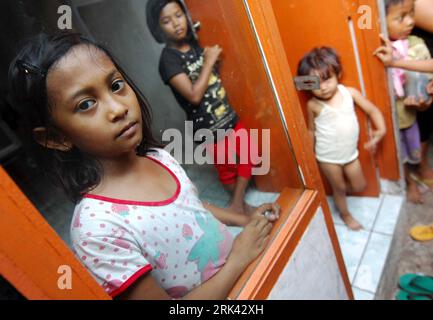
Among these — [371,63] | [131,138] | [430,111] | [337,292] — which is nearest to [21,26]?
[131,138]

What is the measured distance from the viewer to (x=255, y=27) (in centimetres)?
87

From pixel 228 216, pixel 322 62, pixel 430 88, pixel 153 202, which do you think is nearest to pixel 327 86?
pixel 322 62

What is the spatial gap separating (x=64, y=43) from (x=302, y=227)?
83 centimetres

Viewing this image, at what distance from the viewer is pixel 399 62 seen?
4.83 feet

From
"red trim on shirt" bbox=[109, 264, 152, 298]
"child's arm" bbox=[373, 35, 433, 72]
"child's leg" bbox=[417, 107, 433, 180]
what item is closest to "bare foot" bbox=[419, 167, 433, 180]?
"child's leg" bbox=[417, 107, 433, 180]

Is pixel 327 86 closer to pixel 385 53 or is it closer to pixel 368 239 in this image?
pixel 385 53

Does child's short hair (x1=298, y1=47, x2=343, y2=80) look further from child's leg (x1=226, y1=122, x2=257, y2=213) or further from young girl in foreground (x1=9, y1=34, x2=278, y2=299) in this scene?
young girl in foreground (x1=9, y1=34, x2=278, y2=299)

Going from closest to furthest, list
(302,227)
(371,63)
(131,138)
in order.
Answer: (131,138)
(302,227)
(371,63)

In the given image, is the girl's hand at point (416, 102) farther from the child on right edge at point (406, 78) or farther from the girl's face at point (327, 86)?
the girl's face at point (327, 86)

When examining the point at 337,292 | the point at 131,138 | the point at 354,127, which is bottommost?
the point at 337,292

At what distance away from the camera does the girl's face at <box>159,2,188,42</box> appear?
88 centimetres

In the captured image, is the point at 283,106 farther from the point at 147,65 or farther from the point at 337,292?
the point at 337,292

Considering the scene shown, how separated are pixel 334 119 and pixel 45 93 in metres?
1.41

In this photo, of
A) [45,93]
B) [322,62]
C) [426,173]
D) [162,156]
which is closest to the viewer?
[45,93]
